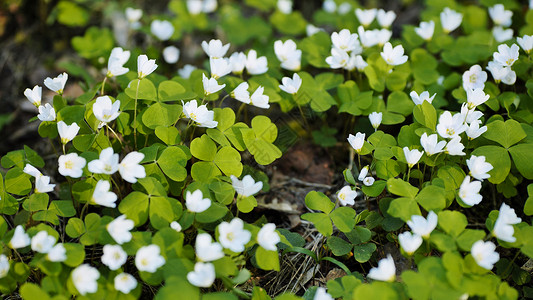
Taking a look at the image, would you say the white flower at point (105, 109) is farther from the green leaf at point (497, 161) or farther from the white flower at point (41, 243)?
the green leaf at point (497, 161)

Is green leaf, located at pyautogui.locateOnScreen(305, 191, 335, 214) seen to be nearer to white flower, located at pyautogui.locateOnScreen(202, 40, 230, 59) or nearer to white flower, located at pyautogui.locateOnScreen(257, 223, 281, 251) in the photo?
white flower, located at pyautogui.locateOnScreen(257, 223, 281, 251)

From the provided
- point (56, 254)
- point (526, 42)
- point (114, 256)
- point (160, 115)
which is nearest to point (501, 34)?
point (526, 42)

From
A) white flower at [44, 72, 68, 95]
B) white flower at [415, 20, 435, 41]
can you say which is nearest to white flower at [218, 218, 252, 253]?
white flower at [44, 72, 68, 95]

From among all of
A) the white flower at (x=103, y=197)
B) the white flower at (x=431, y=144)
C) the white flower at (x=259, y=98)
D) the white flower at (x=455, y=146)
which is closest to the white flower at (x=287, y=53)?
the white flower at (x=259, y=98)

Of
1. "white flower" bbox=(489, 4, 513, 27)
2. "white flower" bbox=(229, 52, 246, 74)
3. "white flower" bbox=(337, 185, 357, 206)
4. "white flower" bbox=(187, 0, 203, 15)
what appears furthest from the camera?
"white flower" bbox=(187, 0, 203, 15)

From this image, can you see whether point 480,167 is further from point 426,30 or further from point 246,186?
point 426,30
